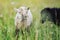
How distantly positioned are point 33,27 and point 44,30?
90 mm

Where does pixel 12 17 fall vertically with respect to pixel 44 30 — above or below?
above

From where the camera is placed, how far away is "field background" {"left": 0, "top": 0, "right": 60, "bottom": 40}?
4.73 feet

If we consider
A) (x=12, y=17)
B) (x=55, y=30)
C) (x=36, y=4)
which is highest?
(x=36, y=4)

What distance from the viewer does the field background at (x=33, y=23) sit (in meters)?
1.44

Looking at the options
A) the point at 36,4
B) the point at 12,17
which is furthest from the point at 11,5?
the point at 36,4

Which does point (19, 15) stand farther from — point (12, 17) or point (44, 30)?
point (44, 30)

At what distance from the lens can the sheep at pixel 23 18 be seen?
56.6 inches

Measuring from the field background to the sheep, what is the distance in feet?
0.09

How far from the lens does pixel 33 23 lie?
57.4 inches

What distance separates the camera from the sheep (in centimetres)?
144

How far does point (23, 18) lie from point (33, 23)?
9 cm

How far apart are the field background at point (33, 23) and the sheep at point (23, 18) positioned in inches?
1.1

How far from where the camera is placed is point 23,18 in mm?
1449

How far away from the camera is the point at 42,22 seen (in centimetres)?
146
